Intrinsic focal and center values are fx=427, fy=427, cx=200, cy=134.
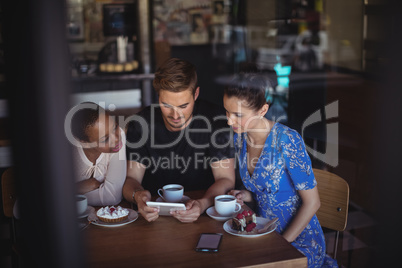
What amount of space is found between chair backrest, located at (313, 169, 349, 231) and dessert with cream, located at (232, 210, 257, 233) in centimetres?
53

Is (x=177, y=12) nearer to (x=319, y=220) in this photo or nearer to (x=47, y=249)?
(x=319, y=220)

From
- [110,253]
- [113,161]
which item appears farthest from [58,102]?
[113,161]

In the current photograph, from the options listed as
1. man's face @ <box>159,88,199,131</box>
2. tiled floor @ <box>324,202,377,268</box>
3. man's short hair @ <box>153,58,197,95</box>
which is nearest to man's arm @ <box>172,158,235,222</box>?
man's face @ <box>159,88,199,131</box>

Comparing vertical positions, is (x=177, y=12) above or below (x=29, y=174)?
above

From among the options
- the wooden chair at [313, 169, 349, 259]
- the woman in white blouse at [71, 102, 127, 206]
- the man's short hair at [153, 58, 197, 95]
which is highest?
the man's short hair at [153, 58, 197, 95]

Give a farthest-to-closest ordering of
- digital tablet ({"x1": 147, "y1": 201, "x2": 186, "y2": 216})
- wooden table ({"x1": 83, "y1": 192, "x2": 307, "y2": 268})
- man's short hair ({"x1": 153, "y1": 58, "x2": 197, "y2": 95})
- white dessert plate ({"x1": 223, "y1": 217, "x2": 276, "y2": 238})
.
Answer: man's short hair ({"x1": 153, "y1": 58, "x2": 197, "y2": 95})
digital tablet ({"x1": 147, "y1": 201, "x2": 186, "y2": 216})
white dessert plate ({"x1": 223, "y1": 217, "x2": 276, "y2": 238})
wooden table ({"x1": 83, "y1": 192, "x2": 307, "y2": 268})

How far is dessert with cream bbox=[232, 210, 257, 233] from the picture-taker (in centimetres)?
152

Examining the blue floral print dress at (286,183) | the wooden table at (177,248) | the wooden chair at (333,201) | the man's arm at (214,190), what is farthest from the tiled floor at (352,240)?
the wooden table at (177,248)

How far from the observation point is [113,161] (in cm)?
197

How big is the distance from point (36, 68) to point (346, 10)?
Answer: 4360 mm

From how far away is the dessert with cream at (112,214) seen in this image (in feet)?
5.32

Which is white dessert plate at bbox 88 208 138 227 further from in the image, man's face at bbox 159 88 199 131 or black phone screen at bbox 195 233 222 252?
man's face at bbox 159 88 199 131

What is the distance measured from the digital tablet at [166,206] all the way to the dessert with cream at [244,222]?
208 millimetres

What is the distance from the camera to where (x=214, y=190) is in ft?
6.32
